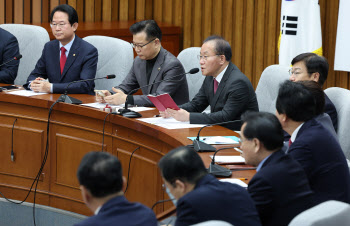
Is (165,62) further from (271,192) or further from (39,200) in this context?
(271,192)

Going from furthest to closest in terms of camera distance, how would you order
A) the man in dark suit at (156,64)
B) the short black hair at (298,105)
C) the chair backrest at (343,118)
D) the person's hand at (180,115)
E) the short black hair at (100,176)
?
the man in dark suit at (156,64) < the person's hand at (180,115) < the chair backrest at (343,118) < the short black hair at (298,105) < the short black hair at (100,176)

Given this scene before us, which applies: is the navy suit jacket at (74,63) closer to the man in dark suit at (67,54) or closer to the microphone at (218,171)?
the man in dark suit at (67,54)

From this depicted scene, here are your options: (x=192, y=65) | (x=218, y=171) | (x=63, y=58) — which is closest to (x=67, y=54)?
(x=63, y=58)

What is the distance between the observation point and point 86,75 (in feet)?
17.1

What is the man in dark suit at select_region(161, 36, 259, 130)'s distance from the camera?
13.7ft

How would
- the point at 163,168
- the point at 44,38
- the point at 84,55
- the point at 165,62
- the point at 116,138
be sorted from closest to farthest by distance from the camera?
the point at 163,168 < the point at 116,138 < the point at 165,62 < the point at 84,55 < the point at 44,38

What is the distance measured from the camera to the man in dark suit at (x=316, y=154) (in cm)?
280

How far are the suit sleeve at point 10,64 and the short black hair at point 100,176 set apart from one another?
3.61 m

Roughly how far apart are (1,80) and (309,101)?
134 inches

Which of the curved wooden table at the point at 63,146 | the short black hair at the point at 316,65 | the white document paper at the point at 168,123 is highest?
the short black hair at the point at 316,65

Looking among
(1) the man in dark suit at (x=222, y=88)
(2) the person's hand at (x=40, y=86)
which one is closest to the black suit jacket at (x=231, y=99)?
(1) the man in dark suit at (x=222, y=88)

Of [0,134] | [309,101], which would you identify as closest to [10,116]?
[0,134]

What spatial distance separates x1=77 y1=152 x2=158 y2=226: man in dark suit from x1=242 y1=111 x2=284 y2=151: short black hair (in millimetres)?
667

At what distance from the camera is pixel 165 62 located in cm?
490
